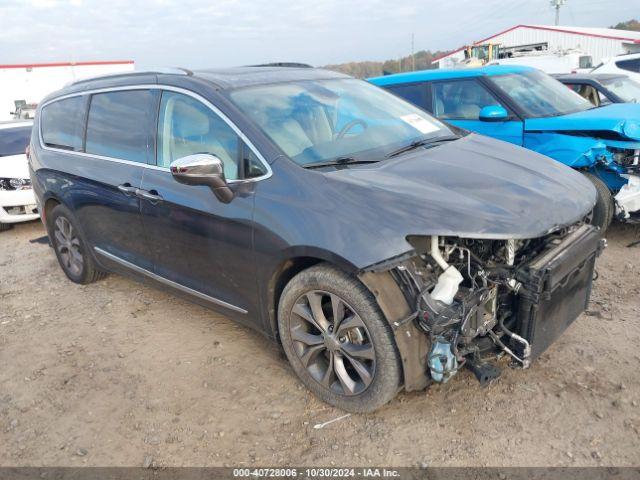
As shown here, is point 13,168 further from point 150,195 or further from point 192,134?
point 192,134

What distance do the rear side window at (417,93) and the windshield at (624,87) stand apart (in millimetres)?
3792

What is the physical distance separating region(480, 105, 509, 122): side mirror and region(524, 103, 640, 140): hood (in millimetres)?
246

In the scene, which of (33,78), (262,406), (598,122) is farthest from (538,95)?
(33,78)

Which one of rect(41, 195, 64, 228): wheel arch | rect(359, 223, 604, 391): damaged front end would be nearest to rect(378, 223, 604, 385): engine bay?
rect(359, 223, 604, 391): damaged front end

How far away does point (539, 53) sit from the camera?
20.6 meters

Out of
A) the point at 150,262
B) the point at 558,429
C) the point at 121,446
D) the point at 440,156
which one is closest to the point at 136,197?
the point at 150,262

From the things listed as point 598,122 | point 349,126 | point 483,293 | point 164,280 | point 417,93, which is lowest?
point 164,280

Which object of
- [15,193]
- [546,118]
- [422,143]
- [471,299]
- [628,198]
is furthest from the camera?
[15,193]

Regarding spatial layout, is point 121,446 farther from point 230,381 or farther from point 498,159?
point 498,159

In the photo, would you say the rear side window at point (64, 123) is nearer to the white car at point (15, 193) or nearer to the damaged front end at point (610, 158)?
the white car at point (15, 193)

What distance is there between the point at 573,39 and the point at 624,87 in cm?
3300

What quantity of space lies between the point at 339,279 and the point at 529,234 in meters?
0.93

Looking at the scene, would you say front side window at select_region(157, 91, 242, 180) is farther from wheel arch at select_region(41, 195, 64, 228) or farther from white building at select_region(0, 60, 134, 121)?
white building at select_region(0, 60, 134, 121)

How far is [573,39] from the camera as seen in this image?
123ft
